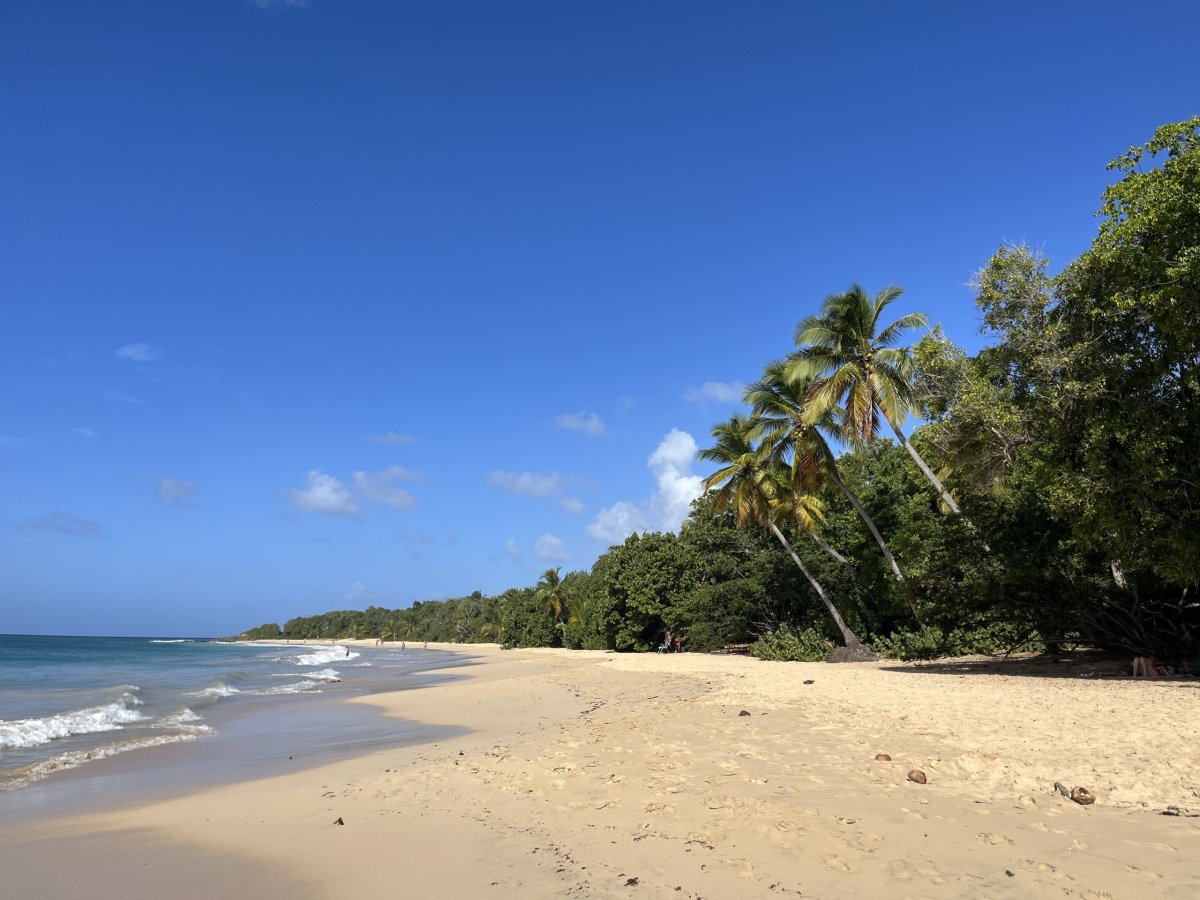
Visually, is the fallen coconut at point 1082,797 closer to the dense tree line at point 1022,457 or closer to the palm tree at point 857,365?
the dense tree line at point 1022,457

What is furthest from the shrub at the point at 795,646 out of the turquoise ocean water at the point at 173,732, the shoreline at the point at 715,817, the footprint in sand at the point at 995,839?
the footprint in sand at the point at 995,839

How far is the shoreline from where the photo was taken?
441 cm

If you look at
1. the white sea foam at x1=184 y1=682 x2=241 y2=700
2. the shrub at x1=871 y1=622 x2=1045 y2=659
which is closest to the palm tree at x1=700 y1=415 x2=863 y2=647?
the shrub at x1=871 y1=622 x2=1045 y2=659

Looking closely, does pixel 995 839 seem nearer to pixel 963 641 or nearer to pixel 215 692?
pixel 963 641

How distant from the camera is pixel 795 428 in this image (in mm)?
26109

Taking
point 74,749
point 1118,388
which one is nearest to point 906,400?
point 1118,388

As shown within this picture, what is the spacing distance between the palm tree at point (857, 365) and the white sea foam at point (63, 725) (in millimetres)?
19429

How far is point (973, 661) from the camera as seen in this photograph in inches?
729

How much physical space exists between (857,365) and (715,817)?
18.4 m

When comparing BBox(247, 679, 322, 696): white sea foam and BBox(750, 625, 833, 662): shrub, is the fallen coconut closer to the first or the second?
BBox(750, 625, 833, 662): shrub

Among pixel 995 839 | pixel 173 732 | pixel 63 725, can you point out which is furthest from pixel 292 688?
pixel 995 839

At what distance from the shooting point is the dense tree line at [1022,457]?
1151 centimetres

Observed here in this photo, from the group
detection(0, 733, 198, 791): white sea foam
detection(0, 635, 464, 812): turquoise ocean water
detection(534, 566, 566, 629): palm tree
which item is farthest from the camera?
detection(534, 566, 566, 629): palm tree

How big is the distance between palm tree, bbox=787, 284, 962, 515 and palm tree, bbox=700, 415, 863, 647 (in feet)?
16.6
